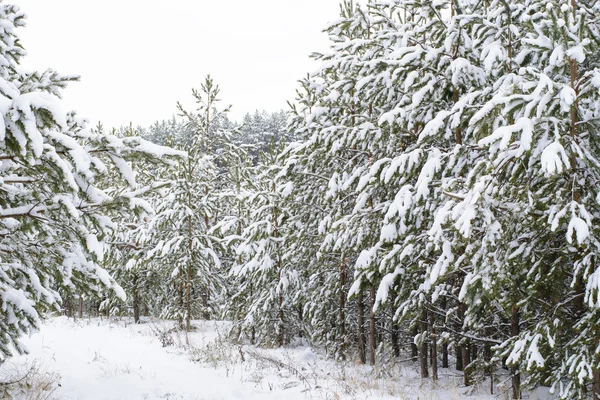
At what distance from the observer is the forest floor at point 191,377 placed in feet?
22.2

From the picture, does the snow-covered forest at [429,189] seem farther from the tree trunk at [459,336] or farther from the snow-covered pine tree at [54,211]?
the tree trunk at [459,336]

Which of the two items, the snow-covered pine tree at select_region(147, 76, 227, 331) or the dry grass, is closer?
the dry grass

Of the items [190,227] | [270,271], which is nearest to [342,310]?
[270,271]

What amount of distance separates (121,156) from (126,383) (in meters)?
4.53

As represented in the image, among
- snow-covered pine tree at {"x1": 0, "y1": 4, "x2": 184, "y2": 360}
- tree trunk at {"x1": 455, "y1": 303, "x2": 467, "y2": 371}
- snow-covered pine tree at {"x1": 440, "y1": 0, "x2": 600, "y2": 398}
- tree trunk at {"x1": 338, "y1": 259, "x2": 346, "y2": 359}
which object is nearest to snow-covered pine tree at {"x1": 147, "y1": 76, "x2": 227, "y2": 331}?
tree trunk at {"x1": 338, "y1": 259, "x2": 346, "y2": 359}

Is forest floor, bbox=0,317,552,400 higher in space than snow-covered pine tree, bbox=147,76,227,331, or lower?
lower

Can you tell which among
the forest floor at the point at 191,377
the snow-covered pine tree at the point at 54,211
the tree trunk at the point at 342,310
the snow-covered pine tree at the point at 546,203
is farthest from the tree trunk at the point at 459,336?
the snow-covered pine tree at the point at 54,211

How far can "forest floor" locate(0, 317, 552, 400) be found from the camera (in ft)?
22.2

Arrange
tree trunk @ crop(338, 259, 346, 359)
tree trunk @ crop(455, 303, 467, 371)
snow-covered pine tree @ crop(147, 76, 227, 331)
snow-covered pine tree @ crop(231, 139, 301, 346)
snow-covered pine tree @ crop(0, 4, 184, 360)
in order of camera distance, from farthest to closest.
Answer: snow-covered pine tree @ crop(147, 76, 227, 331), snow-covered pine tree @ crop(231, 139, 301, 346), tree trunk @ crop(338, 259, 346, 359), tree trunk @ crop(455, 303, 467, 371), snow-covered pine tree @ crop(0, 4, 184, 360)

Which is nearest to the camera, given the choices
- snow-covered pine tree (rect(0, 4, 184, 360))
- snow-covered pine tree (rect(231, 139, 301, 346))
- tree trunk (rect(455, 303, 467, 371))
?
snow-covered pine tree (rect(0, 4, 184, 360))

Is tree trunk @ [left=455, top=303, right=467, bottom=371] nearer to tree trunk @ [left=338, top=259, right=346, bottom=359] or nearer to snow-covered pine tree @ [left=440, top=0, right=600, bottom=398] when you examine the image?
snow-covered pine tree @ [left=440, top=0, right=600, bottom=398]

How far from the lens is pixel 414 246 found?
7477 millimetres

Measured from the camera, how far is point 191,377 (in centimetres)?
805

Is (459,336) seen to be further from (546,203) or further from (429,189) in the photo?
(546,203)
